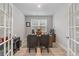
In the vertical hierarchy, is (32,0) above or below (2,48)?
above

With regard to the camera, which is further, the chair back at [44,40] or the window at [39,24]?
the window at [39,24]

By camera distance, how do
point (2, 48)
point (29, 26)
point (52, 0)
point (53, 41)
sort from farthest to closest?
1. point (29, 26)
2. point (53, 41)
3. point (2, 48)
4. point (52, 0)

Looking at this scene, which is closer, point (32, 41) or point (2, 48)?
point (2, 48)

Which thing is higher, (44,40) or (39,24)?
(39,24)

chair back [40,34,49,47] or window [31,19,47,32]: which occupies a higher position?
window [31,19,47,32]

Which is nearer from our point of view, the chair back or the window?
the chair back

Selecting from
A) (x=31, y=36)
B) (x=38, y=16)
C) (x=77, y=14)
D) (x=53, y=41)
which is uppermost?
(x=38, y=16)

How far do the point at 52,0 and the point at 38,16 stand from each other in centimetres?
826

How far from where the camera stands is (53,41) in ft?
25.6

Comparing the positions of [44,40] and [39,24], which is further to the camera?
[39,24]

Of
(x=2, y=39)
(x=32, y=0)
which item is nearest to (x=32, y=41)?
A: (x=2, y=39)

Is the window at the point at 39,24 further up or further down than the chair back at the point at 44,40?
further up

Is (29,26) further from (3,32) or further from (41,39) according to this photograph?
Result: (3,32)

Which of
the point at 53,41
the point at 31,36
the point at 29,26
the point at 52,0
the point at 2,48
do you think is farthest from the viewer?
the point at 29,26
